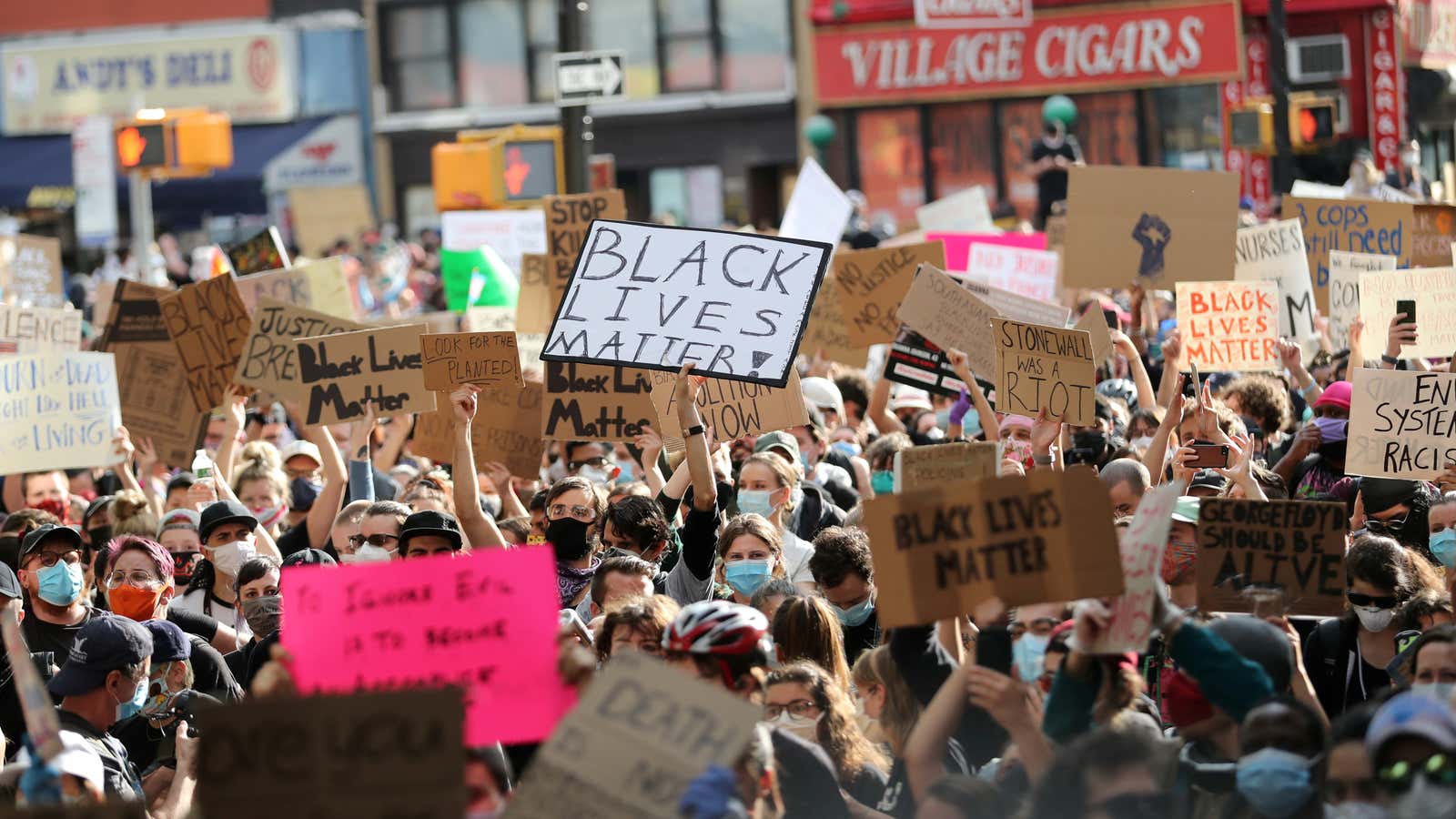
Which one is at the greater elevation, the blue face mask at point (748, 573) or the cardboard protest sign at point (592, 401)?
the cardboard protest sign at point (592, 401)

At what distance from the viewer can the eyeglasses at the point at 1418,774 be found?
403 centimetres

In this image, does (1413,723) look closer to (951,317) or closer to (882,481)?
(882,481)

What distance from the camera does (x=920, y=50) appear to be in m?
32.5

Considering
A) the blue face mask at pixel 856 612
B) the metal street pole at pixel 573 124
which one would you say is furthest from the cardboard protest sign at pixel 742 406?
the metal street pole at pixel 573 124

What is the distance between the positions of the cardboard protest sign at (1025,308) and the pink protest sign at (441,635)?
6.16m

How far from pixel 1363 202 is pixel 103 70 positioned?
101ft

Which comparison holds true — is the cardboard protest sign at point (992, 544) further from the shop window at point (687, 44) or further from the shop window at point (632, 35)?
the shop window at point (632, 35)

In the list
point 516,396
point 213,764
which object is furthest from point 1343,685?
point 516,396

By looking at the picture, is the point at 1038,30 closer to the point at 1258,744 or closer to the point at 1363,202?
the point at 1363,202

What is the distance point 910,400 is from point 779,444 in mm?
3221

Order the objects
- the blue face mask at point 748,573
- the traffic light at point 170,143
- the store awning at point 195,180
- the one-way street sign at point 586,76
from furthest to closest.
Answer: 1. the store awning at point 195,180
2. the traffic light at point 170,143
3. the one-way street sign at point 586,76
4. the blue face mask at point 748,573

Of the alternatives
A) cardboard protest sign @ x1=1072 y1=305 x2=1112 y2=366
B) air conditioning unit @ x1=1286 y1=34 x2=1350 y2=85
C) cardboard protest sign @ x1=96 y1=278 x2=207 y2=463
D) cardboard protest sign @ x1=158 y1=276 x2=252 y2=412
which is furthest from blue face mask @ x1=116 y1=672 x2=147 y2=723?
air conditioning unit @ x1=1286 y1=34 x2=1350 y2=85

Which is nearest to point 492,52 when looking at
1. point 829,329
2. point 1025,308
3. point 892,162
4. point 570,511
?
point 892,162

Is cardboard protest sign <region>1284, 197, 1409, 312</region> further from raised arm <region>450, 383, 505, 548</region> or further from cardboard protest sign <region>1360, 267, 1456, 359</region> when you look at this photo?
raised arm <region>450, 383, 505, 548</region>
